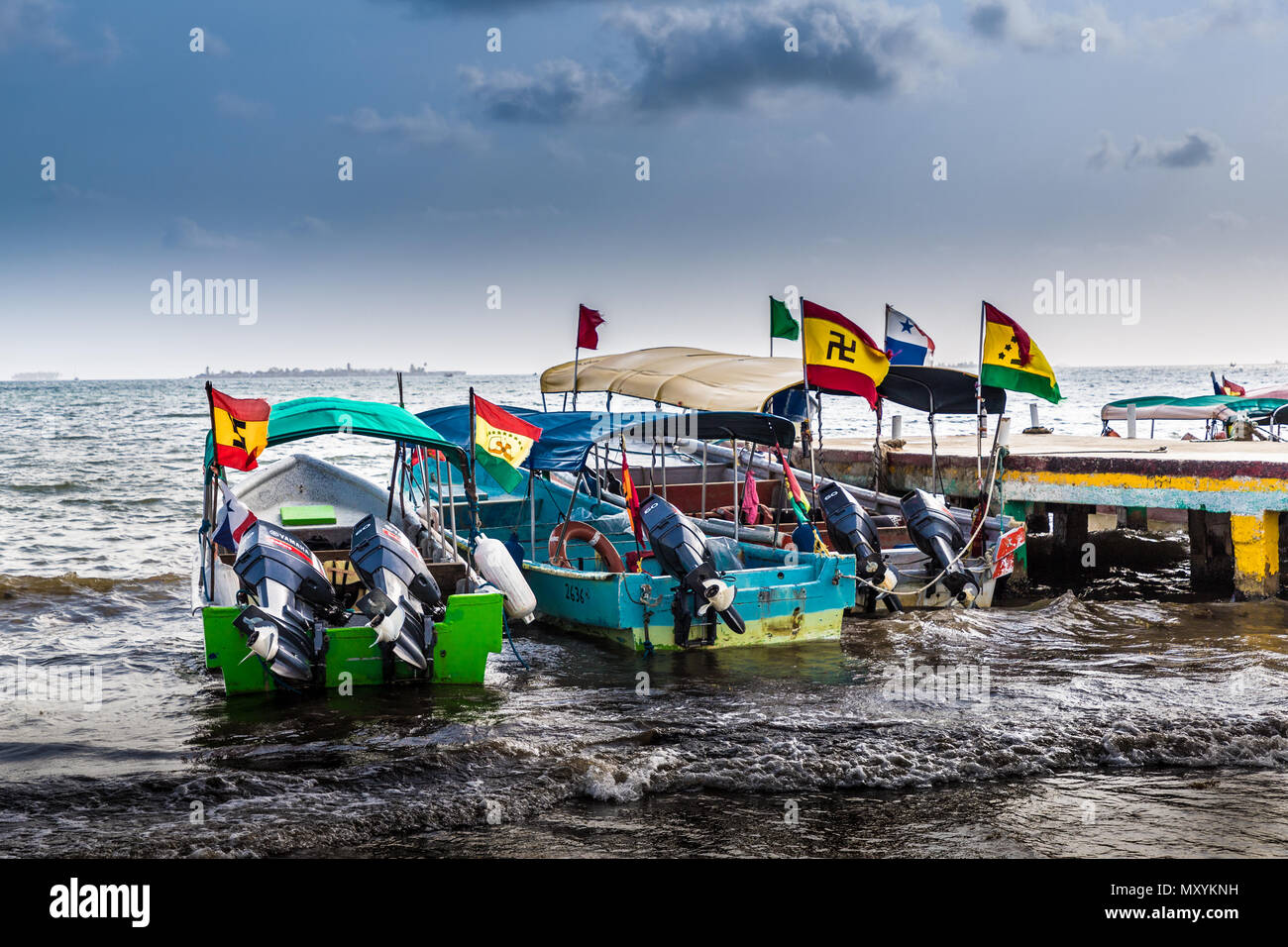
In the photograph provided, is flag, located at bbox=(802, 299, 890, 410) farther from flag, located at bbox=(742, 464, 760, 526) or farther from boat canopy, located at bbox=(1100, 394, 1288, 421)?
boat canopy, located at bbox=(1100, 394, 1288, 421)

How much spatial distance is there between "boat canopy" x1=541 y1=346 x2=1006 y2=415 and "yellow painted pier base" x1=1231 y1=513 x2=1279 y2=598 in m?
3.06

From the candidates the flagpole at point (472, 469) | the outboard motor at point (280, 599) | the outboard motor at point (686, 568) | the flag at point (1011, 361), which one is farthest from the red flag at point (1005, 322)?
the outboard motor at point (280, 599)

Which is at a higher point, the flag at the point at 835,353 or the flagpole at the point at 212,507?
the flag at the point at 835,353

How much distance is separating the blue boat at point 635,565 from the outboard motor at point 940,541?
157 centimetres

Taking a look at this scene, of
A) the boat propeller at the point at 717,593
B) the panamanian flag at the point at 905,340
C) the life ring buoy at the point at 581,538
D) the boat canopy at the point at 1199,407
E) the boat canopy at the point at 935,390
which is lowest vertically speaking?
the boat propeller at the point at 717,593

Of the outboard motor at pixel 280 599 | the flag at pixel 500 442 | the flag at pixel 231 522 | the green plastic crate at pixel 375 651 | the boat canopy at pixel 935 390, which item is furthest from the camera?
the boat canopy at pixel 935 390

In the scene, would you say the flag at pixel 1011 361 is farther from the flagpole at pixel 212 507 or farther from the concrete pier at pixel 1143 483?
the flagpole at pixel 212 507

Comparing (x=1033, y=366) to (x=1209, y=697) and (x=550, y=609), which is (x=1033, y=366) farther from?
(x=550, y=609)

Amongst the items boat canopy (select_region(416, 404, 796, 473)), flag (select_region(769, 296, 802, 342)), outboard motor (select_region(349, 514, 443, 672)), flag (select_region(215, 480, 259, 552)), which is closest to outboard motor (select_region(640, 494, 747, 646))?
boat canopy (select_region(416, 404, 796, 473))

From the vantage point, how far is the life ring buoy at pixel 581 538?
36.9 ft

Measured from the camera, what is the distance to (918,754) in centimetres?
698

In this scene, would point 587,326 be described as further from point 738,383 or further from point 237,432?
point 237,432
